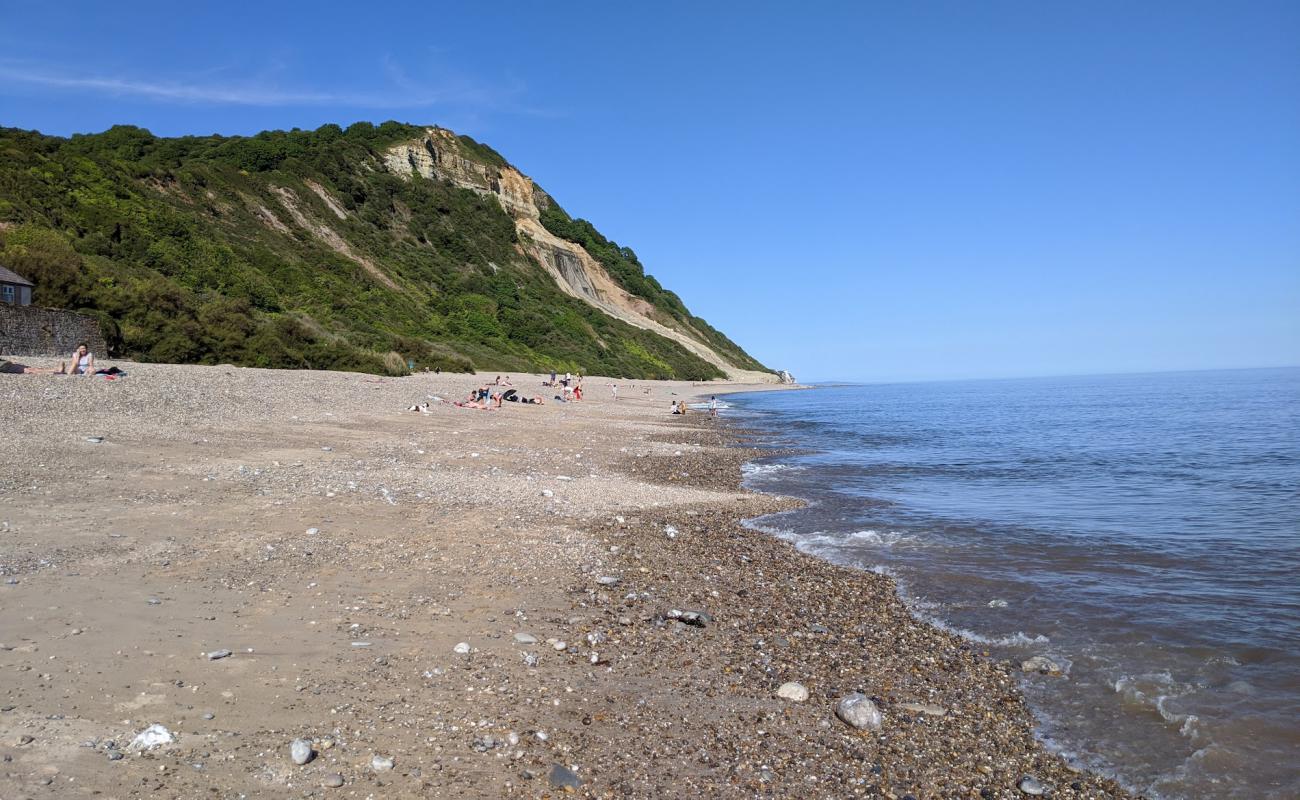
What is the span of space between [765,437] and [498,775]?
23.9 metres

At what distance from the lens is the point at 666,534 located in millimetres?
9742

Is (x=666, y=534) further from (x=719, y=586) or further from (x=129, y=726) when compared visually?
(x=129, y=726)

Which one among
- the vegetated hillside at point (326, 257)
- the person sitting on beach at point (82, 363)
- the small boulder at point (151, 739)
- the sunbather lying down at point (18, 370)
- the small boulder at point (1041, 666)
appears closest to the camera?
the small boulder at point (151, 739)

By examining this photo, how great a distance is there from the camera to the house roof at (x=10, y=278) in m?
22.2

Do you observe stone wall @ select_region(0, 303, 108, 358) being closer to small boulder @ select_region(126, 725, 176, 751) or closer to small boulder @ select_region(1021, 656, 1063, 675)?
small boulder @ select_region(126, 725, 176, 751)

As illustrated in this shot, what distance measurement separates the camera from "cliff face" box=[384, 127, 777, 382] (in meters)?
82.7

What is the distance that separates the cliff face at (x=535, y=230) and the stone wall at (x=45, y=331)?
59.0 meters

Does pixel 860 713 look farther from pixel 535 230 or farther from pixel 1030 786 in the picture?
pixel 535 230

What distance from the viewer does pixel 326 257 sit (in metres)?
53.2

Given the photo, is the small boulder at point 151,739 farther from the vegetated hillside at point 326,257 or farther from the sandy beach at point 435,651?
the vegetated hillside at point 326,257

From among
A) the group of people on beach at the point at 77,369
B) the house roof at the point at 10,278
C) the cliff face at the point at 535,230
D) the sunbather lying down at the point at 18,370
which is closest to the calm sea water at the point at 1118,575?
the group of people on beach at the point at 77,369

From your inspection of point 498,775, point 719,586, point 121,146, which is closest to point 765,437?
point 719,586

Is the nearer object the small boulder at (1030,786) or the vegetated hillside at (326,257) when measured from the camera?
the small boulder at (1030,786)

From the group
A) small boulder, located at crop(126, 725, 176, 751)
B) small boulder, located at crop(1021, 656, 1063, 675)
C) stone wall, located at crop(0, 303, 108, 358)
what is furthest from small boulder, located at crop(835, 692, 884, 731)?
stone wall, located at crop(0, 303, 108, 358)
